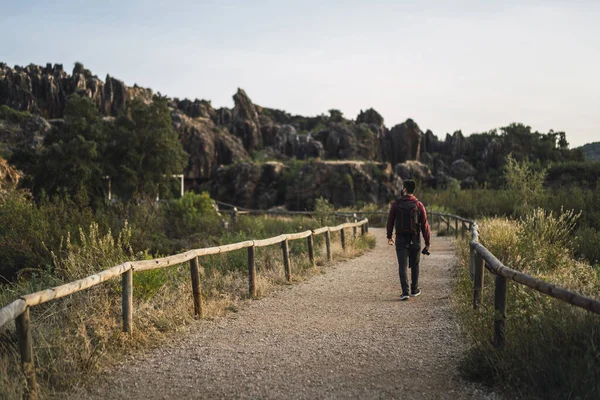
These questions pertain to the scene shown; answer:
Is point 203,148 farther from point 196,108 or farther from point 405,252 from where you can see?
point 405,252

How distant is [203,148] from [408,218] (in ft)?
203

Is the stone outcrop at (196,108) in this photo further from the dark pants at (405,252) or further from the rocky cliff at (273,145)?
the dark pants at (405,252)

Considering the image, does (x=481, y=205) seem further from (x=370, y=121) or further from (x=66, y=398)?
(x=370, y=121)

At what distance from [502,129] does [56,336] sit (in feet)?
255

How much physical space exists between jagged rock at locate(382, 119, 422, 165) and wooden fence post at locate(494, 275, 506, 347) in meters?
71.1

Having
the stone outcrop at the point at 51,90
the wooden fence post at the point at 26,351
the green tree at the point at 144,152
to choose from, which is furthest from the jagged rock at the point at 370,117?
the wooden fence post at the point at 26,351

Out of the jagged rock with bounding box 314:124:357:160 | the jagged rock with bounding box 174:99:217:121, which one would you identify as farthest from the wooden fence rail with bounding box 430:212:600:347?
the jagged rock with bounding box 174:99:217:121

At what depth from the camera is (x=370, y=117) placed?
279ft

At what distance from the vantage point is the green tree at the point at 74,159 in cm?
3369

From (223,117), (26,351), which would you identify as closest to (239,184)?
(223,117)

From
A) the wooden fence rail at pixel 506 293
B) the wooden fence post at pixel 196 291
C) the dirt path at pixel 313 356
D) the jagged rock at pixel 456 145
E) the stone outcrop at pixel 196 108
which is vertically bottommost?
the dirt path at pixel 313 356

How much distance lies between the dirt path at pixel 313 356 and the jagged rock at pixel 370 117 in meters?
76.7

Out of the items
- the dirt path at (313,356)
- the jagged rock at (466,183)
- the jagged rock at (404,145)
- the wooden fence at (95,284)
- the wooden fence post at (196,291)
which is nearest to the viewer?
the wooden fence at (95,284)

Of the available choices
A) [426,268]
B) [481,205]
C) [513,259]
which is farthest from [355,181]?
[513,259]
